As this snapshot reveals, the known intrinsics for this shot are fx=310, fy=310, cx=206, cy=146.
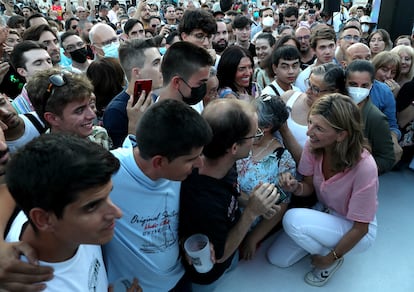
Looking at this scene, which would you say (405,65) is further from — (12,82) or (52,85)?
(12,82)

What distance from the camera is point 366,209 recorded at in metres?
1.69

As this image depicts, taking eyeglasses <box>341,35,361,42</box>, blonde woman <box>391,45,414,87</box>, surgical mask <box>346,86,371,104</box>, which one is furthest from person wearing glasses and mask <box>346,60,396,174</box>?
eyeglasses <box>341,35,361,42</box>

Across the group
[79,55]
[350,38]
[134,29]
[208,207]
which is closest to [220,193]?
[208,207]

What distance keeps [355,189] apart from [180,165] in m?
1.07

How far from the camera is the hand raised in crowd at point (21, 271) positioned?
835 mm

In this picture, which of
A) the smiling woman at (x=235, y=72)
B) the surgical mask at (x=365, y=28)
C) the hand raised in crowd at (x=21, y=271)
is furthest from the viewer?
the surgical mask at (x=365, y=28)

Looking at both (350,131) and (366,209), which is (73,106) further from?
(366,209)

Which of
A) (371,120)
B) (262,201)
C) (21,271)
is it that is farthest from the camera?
(371,120)

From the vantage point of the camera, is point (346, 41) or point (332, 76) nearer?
point (332, 76)

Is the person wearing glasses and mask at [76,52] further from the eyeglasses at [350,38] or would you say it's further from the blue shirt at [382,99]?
the eyeglasses at [350,38]

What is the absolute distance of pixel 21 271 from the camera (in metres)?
0.84

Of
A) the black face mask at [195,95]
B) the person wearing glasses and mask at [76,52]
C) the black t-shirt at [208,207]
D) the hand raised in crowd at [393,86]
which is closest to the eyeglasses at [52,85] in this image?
the black face mask at [195,95]

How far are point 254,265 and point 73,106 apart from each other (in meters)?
1.50

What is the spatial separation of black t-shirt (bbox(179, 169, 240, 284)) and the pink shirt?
72 centimetres
